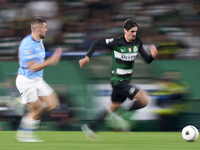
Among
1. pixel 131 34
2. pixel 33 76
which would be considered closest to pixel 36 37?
pixel 33 76

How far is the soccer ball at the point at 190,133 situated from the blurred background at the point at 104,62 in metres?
2.89

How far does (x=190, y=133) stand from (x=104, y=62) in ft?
12.7

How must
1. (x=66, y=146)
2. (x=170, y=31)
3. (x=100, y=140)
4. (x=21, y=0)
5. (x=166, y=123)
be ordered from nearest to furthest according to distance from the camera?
(x=66, y=146), (x=100, y=140), (x=166, y=123), (x=170, y=31), (x=21, y=0)

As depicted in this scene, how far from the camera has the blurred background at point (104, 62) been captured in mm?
10586

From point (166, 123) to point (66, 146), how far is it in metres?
3.76

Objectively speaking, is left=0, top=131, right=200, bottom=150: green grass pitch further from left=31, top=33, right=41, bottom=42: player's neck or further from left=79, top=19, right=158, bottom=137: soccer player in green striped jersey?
left=31, top=33, right=41, bottom=42: player's neck

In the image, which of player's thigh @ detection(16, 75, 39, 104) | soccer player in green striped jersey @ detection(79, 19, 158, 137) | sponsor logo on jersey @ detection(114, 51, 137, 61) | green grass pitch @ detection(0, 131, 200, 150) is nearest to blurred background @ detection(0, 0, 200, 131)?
green grass pitch @ detection(0, 131, 200, 150)

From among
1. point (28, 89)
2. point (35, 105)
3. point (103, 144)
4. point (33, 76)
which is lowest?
point (103, 144)

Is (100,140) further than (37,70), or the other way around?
(100,140)

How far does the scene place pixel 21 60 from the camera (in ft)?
24.7

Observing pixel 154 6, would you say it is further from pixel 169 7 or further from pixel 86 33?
pixel 86 33

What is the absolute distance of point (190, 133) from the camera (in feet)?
24.5

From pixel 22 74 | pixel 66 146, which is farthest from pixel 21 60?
pixel 66 146

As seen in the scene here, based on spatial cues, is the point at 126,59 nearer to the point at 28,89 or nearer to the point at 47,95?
the point at 47,95
